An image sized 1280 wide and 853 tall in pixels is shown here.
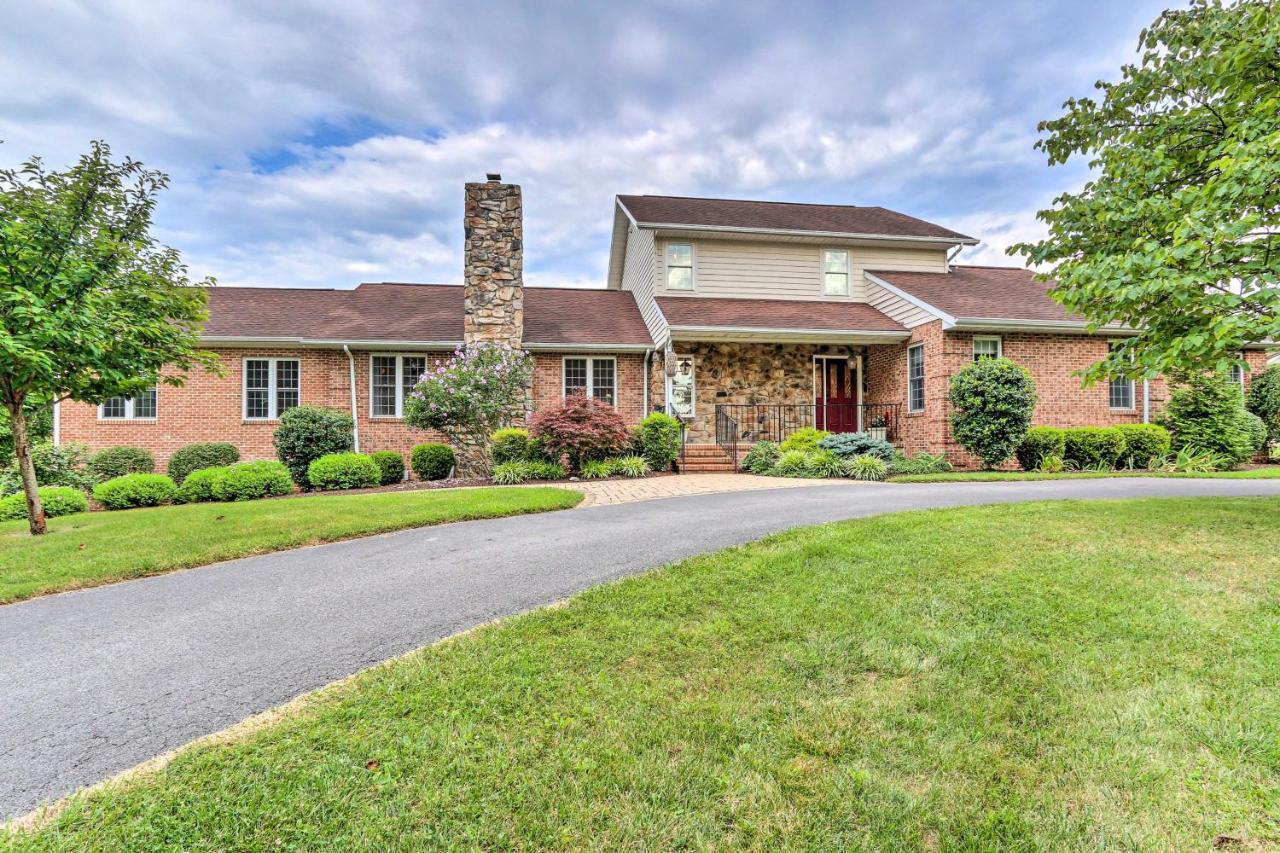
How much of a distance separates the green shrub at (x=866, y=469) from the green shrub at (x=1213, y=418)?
25.4 feet

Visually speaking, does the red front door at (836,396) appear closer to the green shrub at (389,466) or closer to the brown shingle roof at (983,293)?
the brown shingle roof at (983,293)

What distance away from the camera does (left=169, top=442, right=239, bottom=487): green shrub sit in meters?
13.0

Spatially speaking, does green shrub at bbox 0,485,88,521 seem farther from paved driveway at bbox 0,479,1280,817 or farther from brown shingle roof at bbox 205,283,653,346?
paved driveway at bbox 0,479,1280,817

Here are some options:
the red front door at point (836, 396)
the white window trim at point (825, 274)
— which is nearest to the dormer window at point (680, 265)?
the white window trim at point (825, 274)

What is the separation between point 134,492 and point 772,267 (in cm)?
1511

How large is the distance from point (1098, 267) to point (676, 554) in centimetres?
469

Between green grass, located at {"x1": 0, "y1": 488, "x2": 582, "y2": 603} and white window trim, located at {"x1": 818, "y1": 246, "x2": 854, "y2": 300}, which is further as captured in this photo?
white window trim, located at {"x1": 818, "y1": 246, "x2": 854, "y2": 300}

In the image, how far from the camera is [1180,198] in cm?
497

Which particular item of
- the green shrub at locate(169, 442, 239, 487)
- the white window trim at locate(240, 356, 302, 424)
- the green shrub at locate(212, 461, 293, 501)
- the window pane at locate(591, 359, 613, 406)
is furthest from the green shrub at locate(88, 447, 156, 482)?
the window pane at locate(591, 359, 613, 406)

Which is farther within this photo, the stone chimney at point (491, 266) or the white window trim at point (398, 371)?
the white window trim at point (398, 371)

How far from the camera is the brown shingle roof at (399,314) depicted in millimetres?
14617

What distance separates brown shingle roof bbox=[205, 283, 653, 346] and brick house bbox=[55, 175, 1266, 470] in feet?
0.30

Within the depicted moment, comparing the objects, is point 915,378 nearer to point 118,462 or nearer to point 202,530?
point 202,530

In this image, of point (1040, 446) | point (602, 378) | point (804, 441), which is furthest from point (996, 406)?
point (602, 378)
